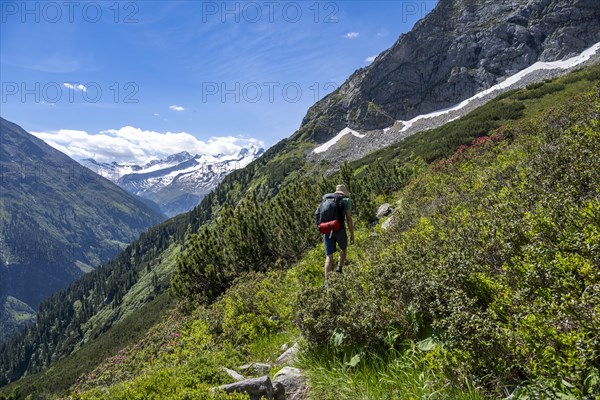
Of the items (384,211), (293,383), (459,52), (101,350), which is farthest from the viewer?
(459,52)

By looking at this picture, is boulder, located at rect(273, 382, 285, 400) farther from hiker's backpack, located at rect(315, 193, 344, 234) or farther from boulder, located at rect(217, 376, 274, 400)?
hiker's backpack, located at rect(315, 193, 344, 234)

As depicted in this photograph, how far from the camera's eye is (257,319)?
31.4 ft

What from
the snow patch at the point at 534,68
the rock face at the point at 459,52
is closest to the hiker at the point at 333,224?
the snow patch at the point at 534,68

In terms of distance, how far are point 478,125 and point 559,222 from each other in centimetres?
6073

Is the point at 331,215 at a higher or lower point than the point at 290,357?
higher

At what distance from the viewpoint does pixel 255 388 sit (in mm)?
4992

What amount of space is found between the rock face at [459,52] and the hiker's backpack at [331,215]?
15529 cm

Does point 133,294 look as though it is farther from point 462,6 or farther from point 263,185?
point 462,6

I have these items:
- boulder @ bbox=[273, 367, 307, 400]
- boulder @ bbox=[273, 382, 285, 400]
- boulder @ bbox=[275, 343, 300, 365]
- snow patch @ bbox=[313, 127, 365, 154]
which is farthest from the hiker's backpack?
snow patch @ bbox=[313, 127, 365, 154]

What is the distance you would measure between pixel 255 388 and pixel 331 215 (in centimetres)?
493

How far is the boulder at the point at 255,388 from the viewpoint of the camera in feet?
16.1

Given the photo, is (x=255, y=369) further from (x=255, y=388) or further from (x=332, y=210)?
(x=332, y=210)

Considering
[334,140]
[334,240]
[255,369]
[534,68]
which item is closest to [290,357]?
[255,369]

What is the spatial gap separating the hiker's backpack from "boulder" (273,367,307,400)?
4023mm
